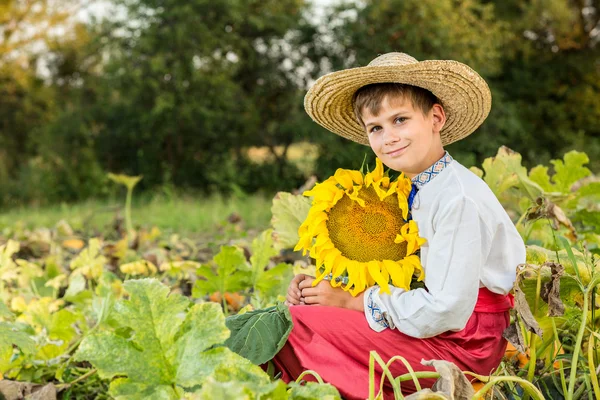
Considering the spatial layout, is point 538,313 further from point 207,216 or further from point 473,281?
point 207,216

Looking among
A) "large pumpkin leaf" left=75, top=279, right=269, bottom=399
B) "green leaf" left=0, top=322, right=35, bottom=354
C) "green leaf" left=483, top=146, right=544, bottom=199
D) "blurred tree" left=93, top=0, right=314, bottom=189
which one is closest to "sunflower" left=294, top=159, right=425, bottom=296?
"large pumpkin leaf" left=75, top=279, right=269, bottom=399

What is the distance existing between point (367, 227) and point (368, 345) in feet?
0.95

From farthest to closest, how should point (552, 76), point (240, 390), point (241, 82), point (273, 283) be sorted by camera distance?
point (552, 76), point (241, 82), point (273, 283), point (240, 390)

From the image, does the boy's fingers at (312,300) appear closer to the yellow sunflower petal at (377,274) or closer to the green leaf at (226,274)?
the yellow sunflower petal at (377,274)

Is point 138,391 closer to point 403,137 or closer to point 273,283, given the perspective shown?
point 403,137

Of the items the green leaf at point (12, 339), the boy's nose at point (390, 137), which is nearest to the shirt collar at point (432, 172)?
the boy's nose at point (390, 137)

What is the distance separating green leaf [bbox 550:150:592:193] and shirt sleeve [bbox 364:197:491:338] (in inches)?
55.0

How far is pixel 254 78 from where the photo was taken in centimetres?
1160

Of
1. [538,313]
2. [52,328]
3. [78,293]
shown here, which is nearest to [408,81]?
[538,313]

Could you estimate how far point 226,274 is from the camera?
2297 millimetres

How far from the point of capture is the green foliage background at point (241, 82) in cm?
1030

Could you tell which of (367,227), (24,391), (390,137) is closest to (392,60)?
(390,137)

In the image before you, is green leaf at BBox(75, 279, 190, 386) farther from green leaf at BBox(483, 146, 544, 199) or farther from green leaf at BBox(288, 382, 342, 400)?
green leaf at BBox(483, 146, 544, 199)

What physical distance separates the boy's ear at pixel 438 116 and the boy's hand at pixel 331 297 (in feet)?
1.58
